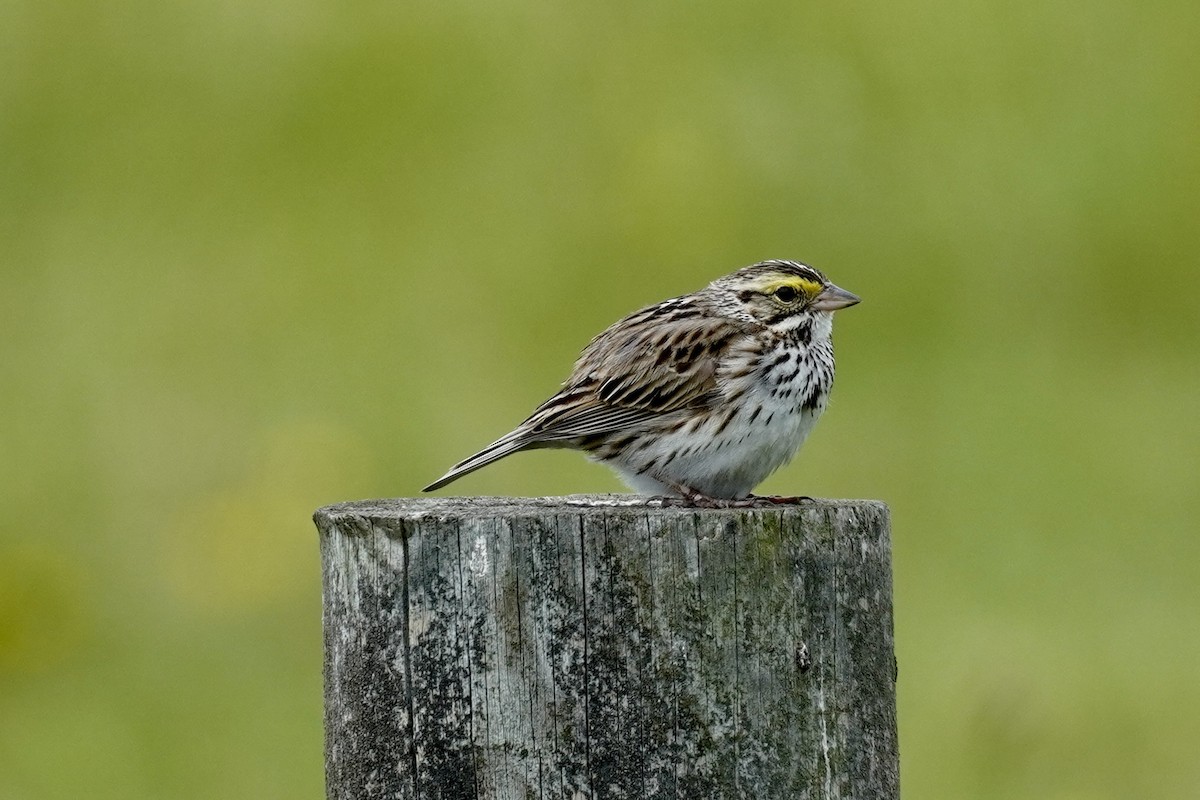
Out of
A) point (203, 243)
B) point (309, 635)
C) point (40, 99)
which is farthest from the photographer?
point (40, 99)

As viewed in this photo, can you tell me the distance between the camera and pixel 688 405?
6.36 m

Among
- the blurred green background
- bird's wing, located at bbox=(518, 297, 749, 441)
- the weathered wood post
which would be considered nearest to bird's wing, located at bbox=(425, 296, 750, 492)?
bird's wing, located at bbox=(518, 297, 749, 441)

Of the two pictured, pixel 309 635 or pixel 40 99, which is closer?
pixel 309 635

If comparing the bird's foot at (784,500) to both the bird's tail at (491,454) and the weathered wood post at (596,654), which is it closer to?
the weathered wood post at (596,654)

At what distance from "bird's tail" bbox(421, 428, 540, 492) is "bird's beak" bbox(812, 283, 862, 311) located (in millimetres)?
1214

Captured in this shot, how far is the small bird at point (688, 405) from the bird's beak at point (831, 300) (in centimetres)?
24

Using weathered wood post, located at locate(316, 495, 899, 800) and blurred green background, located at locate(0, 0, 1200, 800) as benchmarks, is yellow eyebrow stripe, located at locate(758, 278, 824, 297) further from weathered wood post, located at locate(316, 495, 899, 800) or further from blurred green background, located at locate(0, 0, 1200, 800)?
blurred green background, located at locate(0, 0, 1200, 800)

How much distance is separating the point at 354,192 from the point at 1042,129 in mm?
4880

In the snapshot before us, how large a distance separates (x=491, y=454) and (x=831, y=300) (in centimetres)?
148

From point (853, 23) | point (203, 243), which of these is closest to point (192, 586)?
point (203, 243)

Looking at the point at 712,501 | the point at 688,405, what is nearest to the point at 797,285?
the point at 688,405

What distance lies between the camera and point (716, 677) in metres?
4.21

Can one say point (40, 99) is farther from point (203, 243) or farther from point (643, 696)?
point (643, 696)

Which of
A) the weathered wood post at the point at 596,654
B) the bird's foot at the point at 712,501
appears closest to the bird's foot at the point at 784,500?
the bird's foot at the point at 712,501
